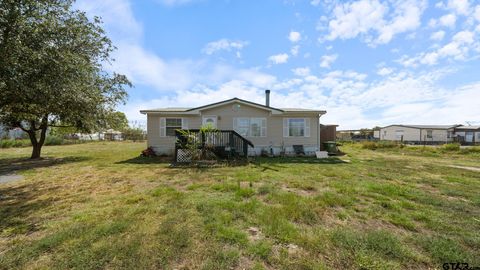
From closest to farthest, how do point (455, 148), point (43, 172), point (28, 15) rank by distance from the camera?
1. point (28, 15)
2. point (43, 172)
3. point (455, 148)

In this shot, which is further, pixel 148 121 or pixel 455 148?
pixel 455 148

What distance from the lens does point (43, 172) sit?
7883mm

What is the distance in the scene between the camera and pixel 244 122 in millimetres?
12633

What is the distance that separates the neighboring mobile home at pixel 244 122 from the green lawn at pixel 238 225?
674 cm

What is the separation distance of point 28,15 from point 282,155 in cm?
1159

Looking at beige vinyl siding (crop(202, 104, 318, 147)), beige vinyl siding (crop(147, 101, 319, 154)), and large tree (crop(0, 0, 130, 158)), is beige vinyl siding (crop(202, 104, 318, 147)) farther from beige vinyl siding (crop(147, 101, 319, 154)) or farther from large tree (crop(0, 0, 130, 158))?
large tree (crop(0, 0, 130, 158))

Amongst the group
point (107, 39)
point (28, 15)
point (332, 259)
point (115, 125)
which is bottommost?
point (332, 259)

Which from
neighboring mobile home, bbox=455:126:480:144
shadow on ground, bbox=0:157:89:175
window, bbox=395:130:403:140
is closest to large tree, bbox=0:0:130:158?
shadow on ground, bbox=0:157:89:175

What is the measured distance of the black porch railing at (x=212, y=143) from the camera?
32.3ft

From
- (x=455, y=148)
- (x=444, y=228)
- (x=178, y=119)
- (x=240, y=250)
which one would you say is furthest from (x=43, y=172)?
(x=455, y=148)

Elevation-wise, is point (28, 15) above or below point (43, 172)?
above

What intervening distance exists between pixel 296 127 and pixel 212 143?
5.61 metres

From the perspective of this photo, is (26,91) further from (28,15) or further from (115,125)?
(115,125)

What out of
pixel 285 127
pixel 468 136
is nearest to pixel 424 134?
pixel 468 136
